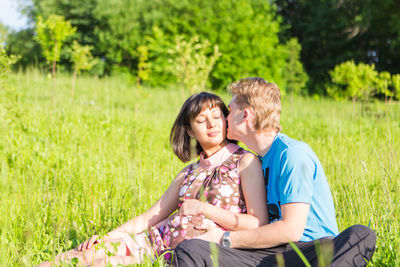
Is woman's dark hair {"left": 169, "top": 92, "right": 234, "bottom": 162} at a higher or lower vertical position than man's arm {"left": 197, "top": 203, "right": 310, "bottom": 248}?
higher

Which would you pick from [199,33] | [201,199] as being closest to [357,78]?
[201,199]

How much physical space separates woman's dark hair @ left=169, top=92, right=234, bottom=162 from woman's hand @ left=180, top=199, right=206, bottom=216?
0.53m

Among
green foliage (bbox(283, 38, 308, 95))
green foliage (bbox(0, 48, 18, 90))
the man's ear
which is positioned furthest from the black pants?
green foliage (bbox(283, 38, 308, 95))

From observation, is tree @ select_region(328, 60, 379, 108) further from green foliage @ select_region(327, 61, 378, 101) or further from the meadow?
the meadow

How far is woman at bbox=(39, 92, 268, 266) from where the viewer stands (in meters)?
2.09

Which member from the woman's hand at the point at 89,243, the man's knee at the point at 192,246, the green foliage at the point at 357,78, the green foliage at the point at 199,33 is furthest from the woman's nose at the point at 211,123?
the green foliage at the point at 199,33

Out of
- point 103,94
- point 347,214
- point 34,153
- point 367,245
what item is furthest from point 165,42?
point 367,245

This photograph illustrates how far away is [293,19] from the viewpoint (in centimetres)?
2906

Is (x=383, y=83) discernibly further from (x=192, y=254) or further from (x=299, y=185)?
(x=192, y=254)

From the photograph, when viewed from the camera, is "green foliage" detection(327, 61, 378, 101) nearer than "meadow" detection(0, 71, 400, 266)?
No

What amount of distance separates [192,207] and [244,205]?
0.30m

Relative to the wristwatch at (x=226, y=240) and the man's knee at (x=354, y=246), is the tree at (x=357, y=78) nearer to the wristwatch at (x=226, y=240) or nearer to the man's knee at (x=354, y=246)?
the man's knee at (x=354, y=246)

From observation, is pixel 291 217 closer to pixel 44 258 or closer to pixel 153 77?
pixel 44 258

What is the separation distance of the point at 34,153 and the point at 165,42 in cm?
1369
